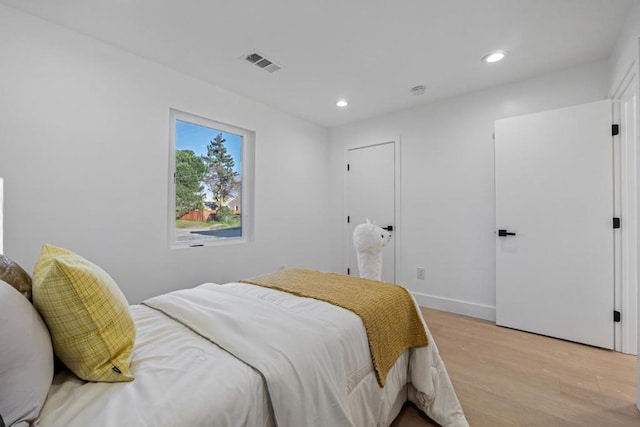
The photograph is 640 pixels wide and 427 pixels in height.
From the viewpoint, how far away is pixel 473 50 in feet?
7.52

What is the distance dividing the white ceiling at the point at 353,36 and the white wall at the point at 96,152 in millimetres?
182

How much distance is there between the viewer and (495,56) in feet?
7.80

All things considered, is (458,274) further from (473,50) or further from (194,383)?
(194,383)

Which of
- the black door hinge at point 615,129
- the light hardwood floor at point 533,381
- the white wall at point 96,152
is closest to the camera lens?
the light hardwood floor at point 533,381

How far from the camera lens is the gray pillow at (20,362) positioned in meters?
0.63

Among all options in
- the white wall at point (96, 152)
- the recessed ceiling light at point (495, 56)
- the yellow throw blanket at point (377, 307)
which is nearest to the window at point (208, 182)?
the white wall at point (96, 152)

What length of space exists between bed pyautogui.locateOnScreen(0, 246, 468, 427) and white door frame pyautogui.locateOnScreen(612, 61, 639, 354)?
6.01ft

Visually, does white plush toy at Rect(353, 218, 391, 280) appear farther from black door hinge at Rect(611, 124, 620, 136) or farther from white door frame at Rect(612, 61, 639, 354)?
black door hinge at Rect(611, 124, 620, 136)

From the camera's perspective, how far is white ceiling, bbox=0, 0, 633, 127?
1822 mm

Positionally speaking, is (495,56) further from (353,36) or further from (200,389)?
(200,389)

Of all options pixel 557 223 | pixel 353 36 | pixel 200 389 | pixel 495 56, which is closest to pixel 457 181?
pixel 557 223

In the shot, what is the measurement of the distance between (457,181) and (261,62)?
2388 mm

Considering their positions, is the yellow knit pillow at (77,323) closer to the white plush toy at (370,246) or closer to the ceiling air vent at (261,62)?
the white plush toy at (370,246)

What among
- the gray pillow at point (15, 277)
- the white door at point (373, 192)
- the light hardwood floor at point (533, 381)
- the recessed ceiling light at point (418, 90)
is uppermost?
the recessed ceiling light at point (418, 90)
